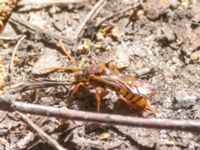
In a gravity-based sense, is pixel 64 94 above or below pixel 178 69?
below

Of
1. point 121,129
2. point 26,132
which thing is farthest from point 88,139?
point 26,132

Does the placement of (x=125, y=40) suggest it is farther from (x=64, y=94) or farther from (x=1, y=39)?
(x=1, y=39)

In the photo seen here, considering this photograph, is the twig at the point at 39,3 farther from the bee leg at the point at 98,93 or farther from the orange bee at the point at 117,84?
the bee leg at the point at 98,93

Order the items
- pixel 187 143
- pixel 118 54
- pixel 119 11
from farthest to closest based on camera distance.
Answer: pixel 119 11 → pixel 118 54 → pixel 187 143

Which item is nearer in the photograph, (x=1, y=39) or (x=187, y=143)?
(x=187, y=143)

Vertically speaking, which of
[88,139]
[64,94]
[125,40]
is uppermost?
[125,40]

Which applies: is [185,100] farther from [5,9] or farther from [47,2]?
[5,9]

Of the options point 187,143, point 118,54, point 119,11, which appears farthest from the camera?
point 119,11

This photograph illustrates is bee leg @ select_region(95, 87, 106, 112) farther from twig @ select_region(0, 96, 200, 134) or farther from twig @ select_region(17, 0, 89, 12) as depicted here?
twig @ select_region(17, 0, 89, 12)

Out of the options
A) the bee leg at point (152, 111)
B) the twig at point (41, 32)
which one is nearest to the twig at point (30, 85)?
the twig at point (41, 32)
